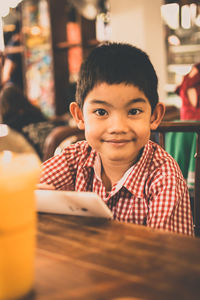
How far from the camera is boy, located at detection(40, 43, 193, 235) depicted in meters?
1.02

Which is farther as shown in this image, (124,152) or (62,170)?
(62,170)

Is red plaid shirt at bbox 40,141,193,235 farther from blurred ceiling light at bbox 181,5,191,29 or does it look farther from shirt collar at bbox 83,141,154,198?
blurred ceiling light at bbox 181,5,191,29

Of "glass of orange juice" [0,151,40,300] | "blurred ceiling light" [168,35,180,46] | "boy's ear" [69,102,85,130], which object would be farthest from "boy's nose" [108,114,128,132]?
"blurred ceiling light" [168,35,180,46]

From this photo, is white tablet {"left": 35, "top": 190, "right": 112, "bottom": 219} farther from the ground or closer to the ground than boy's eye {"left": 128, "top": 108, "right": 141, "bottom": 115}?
closer to the ground

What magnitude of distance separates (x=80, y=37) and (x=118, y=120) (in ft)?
13.7

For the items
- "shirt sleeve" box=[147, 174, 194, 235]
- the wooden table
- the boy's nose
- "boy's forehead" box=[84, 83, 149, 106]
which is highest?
"boy's forehead" box=[84, 83, 149, 106]

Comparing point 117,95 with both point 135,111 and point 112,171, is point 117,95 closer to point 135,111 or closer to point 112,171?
point 135,111

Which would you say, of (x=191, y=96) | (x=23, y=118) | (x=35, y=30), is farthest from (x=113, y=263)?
(x=35, y=30)

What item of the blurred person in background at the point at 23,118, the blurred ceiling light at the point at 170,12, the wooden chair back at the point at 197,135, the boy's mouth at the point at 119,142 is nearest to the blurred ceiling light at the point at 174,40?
the blurred ceiling light at the point at 170,12

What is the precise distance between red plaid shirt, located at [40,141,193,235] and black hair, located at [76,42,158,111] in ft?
0.60

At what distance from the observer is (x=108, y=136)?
1.09 m

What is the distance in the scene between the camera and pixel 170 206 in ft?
3.05

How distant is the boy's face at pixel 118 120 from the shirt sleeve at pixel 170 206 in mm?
133

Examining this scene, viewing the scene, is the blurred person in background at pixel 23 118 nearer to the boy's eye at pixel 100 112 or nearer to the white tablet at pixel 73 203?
the boy's eye at pixel 100 112
